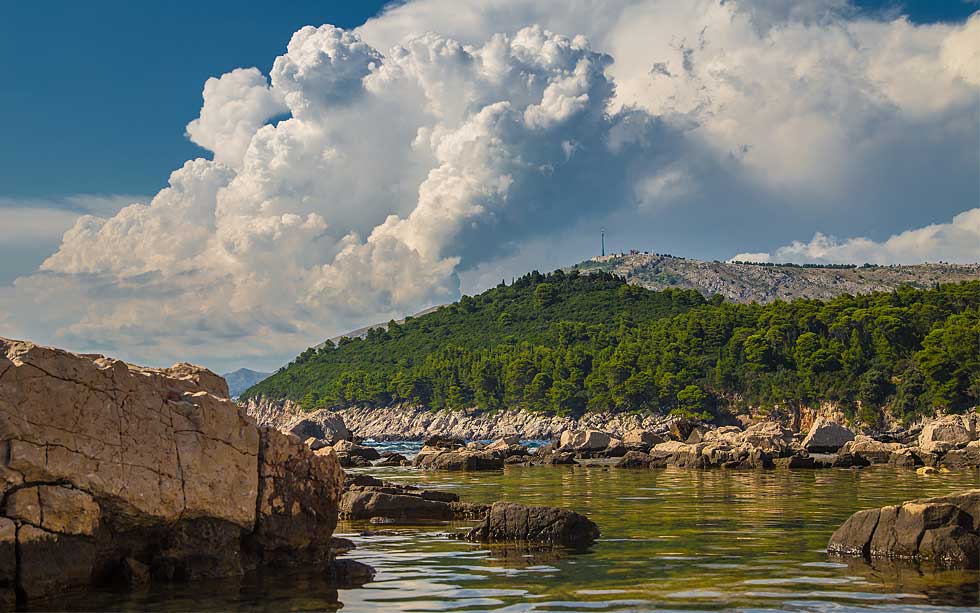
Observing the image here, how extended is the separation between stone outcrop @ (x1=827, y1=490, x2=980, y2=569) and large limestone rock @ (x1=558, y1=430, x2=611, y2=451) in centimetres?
4818

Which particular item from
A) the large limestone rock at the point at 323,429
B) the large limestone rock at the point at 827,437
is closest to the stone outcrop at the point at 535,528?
the large limestone rock at the point at 827,437

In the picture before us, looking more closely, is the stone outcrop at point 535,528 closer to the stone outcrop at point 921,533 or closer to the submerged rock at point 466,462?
the stone outcrop at point 921,533

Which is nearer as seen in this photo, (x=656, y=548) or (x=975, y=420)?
(x=656, y=548)

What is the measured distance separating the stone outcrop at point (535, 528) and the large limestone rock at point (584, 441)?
4570 cm

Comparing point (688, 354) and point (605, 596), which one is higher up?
point (688, 354)

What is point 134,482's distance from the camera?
15.1 meters

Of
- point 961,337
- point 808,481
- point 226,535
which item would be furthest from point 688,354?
point 226,535

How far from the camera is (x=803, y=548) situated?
19562 mm

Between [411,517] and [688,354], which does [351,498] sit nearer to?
[411,517]

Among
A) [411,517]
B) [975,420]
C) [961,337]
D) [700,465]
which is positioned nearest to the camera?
[411,517]

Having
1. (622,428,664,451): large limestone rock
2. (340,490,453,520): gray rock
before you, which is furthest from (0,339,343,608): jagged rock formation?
(622,428,664,451): large limestone rock

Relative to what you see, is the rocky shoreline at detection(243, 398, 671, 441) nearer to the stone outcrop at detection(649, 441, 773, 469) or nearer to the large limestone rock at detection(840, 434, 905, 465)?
the large limestone rock at detection(840, 434, 905, 465)

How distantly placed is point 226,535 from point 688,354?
146 m

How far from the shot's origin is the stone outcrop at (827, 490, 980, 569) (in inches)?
A: 663
